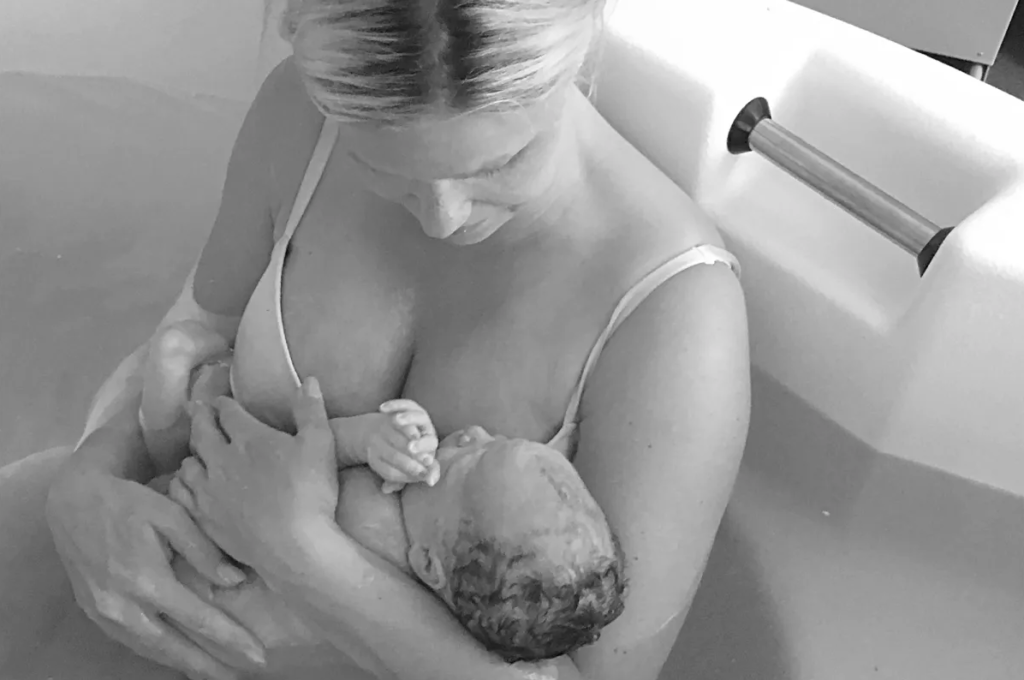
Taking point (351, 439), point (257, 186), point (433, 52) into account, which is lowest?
point (351, 439)

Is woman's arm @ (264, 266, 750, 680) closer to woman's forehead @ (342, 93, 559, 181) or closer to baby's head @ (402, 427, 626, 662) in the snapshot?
baby's head @ (402, 427, 626, 662)

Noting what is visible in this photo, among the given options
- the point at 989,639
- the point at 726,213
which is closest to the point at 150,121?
the point at 726,213

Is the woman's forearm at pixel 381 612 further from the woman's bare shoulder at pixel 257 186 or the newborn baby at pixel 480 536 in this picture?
the woman's bare shoulder at pixel 257 186

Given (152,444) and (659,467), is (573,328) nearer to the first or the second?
(659,467)

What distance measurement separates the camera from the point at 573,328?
0.87 meters

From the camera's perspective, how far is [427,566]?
2.65 feet

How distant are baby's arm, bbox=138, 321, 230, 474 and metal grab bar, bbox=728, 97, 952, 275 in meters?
0.60

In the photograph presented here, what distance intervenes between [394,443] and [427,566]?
107 mm

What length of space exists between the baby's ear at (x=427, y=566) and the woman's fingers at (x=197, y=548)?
0.18 metres

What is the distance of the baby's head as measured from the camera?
71 centimetres

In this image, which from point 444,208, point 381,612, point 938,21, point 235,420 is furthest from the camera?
point 938,21

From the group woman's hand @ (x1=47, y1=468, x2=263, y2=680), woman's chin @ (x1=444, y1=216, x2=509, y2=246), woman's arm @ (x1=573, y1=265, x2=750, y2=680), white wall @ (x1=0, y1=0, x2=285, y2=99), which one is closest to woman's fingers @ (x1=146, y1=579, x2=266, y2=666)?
woman's hand @ (x1=47, y1=468, x2=263, y2=680)

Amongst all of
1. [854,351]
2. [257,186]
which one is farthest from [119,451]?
[854,351]

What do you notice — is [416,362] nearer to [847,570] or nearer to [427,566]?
[427,566]
